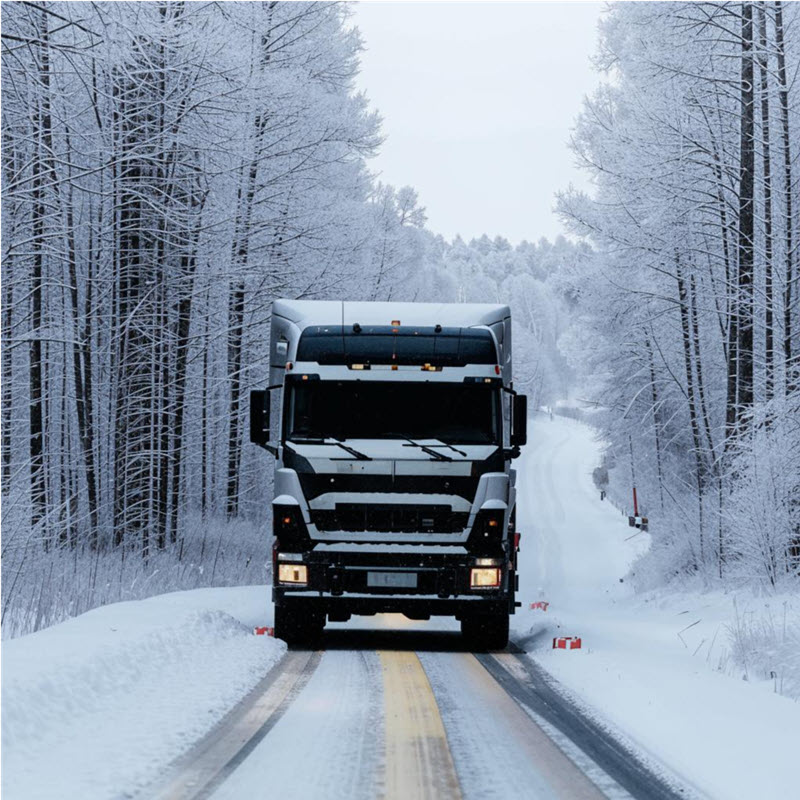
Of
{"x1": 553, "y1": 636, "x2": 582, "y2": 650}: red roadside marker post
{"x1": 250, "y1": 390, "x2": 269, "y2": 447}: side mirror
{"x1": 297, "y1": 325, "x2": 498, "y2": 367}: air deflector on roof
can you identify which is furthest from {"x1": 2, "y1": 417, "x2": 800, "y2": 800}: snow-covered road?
{"x1": 297, "y1": 325, "x2": 498, "y2": 367}: air deflector on roof

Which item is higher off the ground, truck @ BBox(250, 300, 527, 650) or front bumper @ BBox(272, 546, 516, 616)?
truck @ BBox(250, 300, 527, 650)

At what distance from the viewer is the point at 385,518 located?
1262cm

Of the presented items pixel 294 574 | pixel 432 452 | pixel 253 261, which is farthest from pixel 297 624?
pixel 253 261

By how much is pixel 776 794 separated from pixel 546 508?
53.9 m

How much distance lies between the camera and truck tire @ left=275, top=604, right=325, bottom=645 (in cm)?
1332

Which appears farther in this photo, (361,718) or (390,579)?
(390,579)

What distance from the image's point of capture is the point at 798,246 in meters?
22.3

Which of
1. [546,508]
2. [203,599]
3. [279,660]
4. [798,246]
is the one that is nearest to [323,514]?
[279,660]

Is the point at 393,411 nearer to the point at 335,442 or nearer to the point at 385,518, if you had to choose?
the point at 335,442

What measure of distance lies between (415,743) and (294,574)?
17.8 feet

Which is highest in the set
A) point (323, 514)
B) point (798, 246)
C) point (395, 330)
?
point (798, 246)

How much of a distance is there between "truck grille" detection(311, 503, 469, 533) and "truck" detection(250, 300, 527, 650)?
0.05 feet

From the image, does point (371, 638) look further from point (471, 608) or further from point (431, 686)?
point (431, 686)

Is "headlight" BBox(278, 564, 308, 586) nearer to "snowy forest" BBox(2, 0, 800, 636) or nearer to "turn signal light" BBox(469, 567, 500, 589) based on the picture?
"turn signal light" BBox(469, 567, 500, 589)
